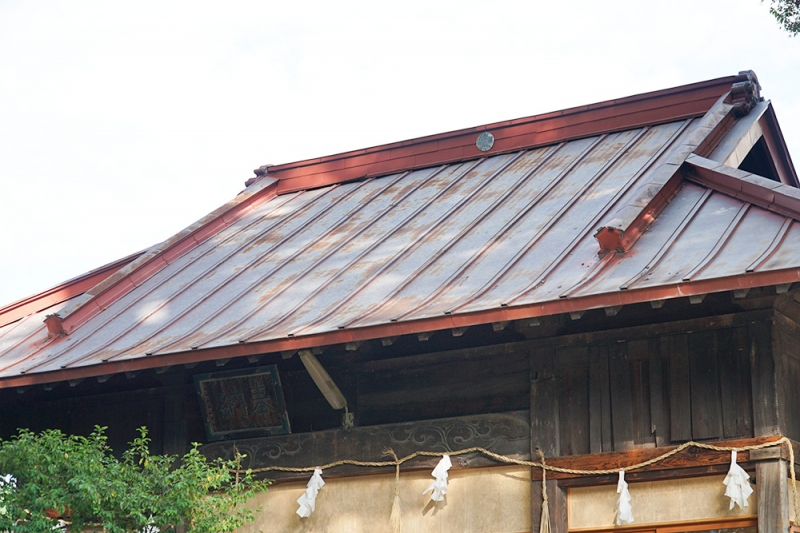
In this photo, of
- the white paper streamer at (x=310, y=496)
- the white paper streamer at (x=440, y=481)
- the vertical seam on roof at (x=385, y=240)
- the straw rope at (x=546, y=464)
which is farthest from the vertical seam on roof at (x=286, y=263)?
the white paper streamer at (x=440, y=481)

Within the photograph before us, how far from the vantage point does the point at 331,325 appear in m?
8.55

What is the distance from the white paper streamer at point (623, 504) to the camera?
7828 millimetres

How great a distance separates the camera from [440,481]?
28.1 ft

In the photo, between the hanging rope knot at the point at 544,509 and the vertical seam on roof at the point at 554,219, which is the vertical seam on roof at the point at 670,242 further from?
the hanging rope knot at the point at 544,509

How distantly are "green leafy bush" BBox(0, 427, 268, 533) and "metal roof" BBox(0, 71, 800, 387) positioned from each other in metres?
1.05

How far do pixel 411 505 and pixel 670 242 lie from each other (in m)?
3.09

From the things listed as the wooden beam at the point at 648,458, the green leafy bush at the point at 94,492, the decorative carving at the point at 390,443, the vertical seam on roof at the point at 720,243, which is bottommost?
the green leafy bush at the point at 94,492

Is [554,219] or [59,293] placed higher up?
[59,293]

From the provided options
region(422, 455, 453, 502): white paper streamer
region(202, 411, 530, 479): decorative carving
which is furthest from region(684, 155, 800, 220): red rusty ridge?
region(422, 455, 453, 502): white paper streamer

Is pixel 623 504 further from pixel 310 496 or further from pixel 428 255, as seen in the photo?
pixel 428 255

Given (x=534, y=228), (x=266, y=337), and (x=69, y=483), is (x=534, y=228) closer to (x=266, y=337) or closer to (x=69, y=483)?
(x=266, y=337)

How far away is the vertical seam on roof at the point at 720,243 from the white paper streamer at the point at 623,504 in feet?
5.61

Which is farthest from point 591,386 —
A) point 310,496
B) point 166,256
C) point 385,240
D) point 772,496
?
point 166,256

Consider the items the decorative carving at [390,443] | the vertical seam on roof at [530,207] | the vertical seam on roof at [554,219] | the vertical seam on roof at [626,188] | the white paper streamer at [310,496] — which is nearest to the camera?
the vertical seam on roof at [626,188]
